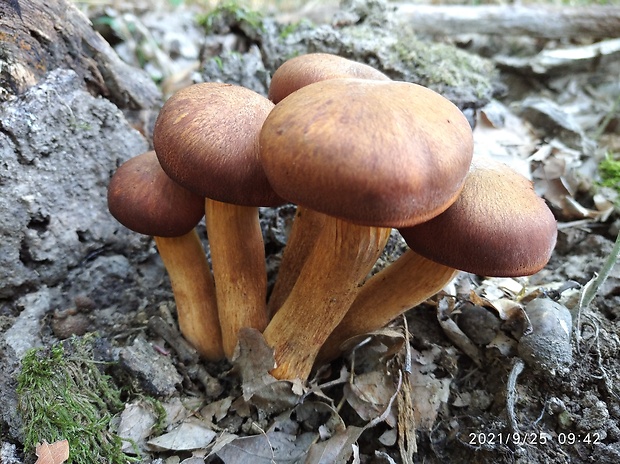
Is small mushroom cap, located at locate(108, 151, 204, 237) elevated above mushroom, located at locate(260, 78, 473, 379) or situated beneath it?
situated beneath

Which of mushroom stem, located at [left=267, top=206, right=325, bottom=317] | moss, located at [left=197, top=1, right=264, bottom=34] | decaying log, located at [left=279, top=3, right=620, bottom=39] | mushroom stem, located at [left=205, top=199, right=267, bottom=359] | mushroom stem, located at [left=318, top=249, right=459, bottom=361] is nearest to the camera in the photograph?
mushroom stem, located at [left=318, top=249, right=459, bottom=361]

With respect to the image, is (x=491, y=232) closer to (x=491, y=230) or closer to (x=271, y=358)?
(x=491, y=230)

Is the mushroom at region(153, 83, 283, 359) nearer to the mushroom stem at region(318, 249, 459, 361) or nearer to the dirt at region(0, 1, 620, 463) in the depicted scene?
the mushroom stem at region(318, 249, 459, 361)

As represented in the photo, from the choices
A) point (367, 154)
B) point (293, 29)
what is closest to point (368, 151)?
point (367, 154)

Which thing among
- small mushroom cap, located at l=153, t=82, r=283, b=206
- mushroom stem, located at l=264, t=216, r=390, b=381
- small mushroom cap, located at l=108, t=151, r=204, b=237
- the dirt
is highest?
small mushroom cap, located at l=153, t=82, r=283, b=206

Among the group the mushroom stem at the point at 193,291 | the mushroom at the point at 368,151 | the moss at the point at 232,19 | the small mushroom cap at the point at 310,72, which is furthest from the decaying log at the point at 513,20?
the mushroom at the point at 368,151

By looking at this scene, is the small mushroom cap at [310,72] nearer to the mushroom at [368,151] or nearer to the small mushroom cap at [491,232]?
the mushroom at [368,151]

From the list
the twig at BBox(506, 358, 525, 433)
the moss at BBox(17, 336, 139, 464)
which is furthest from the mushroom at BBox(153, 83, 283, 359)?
the twig at BBox(506, 358, 525, 433)
